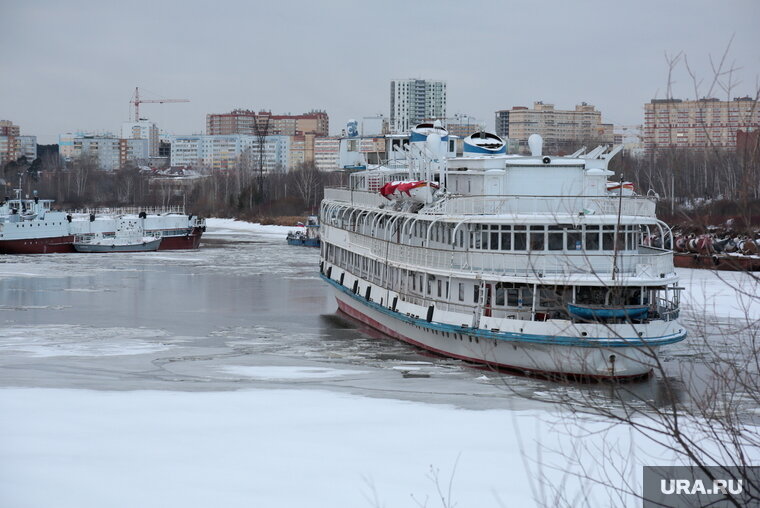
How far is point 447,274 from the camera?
77.2ft

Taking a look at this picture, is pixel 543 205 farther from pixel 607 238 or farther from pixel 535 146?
pixel 535 146

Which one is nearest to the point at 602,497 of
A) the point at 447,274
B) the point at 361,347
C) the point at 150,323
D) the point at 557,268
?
the point at 557,268

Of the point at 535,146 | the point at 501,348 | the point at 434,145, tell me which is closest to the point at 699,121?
the point at 501,348

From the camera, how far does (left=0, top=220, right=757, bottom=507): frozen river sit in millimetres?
12125

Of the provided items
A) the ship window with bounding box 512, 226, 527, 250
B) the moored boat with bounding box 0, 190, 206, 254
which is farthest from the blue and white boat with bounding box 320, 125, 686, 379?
the moored boat with bounding box 0, 190, 206, 254

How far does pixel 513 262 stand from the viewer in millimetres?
22047

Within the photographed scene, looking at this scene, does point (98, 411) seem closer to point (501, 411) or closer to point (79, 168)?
point (501, 411)

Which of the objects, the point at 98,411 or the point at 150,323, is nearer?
the point at 98,411

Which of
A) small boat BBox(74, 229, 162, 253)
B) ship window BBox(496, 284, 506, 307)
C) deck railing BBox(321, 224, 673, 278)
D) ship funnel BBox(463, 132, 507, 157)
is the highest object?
ship funnel BBox(463, 132, 507, 157)

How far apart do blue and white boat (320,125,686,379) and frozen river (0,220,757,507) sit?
824 millimetres

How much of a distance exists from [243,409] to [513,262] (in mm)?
7844

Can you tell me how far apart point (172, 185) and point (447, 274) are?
135880mm

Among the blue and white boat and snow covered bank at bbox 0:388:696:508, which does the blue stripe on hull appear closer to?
the blue and white boat

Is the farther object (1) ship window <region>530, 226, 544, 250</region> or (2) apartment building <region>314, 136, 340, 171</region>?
(2) apartment building <region>314, 136, 340, 171</region>
